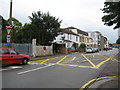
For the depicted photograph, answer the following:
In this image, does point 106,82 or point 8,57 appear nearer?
point 106,82

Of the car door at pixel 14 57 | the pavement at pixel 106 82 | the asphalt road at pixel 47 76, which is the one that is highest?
the car door at pixel 14 57

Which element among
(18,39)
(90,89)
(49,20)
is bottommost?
(90,89)

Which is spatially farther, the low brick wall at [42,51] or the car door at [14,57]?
the low brick wall at [42,51]

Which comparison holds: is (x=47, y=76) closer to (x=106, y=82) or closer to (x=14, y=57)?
(x=106, y=82)

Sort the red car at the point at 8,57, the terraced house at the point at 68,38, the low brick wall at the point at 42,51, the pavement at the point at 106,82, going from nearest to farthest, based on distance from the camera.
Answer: the pavement at the point at 106,82, the red car at the point at 8,57, the low brick wall at the point at 42,51, the terraced house at the point at 68,38

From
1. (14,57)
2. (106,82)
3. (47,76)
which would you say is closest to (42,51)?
(14,57)

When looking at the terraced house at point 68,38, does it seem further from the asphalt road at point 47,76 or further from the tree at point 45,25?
the asphalt road at point 47,76

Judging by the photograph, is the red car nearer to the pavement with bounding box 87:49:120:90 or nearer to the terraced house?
the pavement with bounding box 87:49:120:90

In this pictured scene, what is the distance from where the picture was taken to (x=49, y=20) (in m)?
25.0

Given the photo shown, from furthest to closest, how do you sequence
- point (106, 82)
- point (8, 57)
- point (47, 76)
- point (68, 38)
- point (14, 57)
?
point (68, 38) → point (14, 57) → point (8, 57) → point (47, 76) → point (106, 82)

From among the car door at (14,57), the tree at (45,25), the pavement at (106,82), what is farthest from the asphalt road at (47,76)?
the tree at (45,25)

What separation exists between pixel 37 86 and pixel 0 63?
5811 mm

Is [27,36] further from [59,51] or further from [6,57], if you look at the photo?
[6,57]

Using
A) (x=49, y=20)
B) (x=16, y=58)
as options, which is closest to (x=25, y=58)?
(x=16, y=58)
